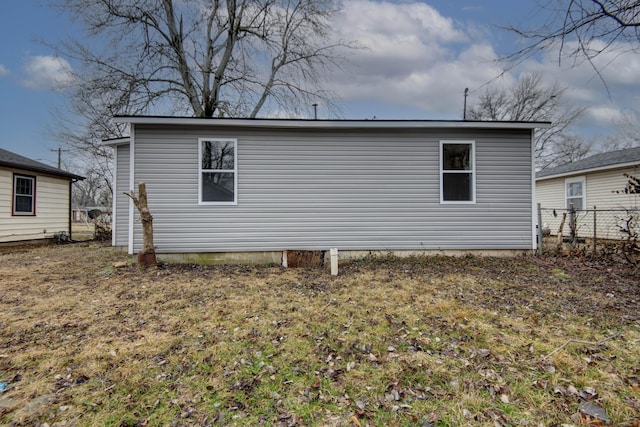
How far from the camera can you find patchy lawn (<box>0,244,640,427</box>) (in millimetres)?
2131

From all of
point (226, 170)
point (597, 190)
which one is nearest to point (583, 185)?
point (597, 190)

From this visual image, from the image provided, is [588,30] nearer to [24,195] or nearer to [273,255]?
[273,255]

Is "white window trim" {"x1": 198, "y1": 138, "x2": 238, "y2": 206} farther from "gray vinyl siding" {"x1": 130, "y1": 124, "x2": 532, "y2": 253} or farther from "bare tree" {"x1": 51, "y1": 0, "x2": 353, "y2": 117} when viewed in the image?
"bare tree" {"x1": 51, "y1": 0, "x2": 353, "y2": 117}

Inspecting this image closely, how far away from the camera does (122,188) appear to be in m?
9.07

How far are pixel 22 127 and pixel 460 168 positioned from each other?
2590 cm

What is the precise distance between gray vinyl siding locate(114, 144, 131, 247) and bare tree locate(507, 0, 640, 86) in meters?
9.83

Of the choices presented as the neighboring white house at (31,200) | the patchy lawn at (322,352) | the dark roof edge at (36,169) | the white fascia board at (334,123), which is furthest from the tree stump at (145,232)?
the neighboring white house at (31,200)

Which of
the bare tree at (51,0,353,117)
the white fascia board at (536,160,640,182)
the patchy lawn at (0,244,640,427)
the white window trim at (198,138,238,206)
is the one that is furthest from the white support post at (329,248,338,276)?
the white fascia board at (536,160,640,182)

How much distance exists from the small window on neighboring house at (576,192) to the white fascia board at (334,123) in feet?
23.1

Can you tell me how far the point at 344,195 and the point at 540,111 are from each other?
23587 mm

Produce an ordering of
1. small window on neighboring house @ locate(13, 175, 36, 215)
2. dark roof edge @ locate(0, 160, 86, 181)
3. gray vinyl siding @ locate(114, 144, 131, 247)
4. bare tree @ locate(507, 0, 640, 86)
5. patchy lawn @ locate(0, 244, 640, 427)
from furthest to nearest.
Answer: small window on neighboring house @ locate(13, 175, 36, 215), dark roof edge @ locate(0, 160, 86, 181), gray vinyl siding @ locate(114, 144, 131, 247), bare tree @ locate(507, 0, 640, 86), patchy lawn @ locate(0, 244, 640, 427)

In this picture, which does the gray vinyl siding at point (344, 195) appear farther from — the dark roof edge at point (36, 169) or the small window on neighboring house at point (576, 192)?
the small window on neighboring house at point (576, 192)

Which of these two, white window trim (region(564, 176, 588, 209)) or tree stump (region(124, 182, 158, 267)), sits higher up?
white window trim (region(564, 176, 588, 209))

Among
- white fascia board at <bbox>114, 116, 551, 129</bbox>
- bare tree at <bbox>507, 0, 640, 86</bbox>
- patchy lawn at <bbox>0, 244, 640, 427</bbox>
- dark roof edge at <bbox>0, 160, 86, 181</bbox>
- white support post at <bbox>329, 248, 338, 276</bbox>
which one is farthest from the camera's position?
dark roof edge at <bbox>0, 160, 86, 181</bbox>
